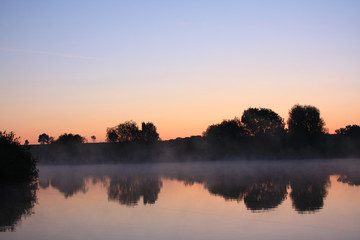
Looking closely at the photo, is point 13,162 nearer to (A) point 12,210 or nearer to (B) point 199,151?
(A) point 12,210

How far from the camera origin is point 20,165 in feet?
149

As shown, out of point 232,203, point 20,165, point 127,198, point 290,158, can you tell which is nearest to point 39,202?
point 127,198

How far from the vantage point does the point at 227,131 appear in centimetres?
12256

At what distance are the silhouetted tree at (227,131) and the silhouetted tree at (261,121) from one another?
217 cm

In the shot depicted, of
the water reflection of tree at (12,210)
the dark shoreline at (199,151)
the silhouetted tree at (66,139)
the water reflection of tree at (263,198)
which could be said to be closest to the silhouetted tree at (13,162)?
the water reflection of tree at (12,210)

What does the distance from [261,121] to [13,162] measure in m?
90.1

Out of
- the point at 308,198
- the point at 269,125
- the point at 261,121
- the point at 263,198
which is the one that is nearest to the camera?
the point at 308,198

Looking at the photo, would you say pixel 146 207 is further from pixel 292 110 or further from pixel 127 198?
pixel 292 110

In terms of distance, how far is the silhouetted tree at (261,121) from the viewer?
123m

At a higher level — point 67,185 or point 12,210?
point 67,185

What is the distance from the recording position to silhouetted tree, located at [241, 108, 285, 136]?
405ft

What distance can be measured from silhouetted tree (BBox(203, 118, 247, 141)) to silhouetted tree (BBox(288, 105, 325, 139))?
518 inches

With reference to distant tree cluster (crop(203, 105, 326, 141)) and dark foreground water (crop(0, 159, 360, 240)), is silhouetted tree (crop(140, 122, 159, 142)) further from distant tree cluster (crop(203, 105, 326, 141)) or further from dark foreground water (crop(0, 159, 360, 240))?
dark foreground water (crop(0, 159, 360, 240))

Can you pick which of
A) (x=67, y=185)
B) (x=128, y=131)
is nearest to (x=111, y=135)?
(x=128, y=131)
